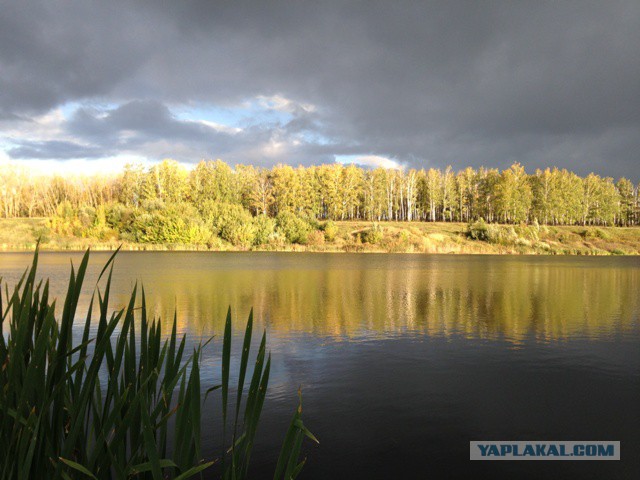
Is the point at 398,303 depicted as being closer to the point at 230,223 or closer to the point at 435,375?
the point at 435,375

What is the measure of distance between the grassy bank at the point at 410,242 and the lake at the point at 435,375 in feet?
149

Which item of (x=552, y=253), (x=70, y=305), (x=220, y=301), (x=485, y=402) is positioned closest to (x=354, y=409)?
(x=485, y=402)

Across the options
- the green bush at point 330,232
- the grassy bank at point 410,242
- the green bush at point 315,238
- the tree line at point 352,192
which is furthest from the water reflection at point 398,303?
the tree line at point 352,192

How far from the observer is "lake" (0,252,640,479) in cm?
545

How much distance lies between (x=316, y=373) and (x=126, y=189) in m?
93.9

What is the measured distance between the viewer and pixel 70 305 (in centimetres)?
264

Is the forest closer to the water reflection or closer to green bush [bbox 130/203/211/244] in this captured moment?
green bush [bbox 130/203/211/244]

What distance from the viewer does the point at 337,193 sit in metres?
92.4

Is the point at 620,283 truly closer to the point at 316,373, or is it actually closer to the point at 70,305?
the point at 316,373

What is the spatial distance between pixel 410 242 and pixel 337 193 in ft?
98.6

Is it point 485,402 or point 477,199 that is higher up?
point 477,199

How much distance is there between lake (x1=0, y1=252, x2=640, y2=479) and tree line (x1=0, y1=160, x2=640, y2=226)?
2571 inches

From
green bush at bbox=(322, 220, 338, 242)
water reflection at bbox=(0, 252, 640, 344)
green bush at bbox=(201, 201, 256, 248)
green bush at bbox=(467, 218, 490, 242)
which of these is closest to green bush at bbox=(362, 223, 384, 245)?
green bush at bbox=(322, 220, 338, 242)

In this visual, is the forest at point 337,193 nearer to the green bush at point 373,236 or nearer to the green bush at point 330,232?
the green bush at point 330,232
